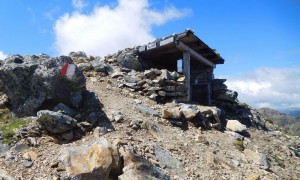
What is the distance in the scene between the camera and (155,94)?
16.2 m

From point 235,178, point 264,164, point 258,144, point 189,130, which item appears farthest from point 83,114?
point 258,144

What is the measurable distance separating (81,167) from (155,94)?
9.04 meters

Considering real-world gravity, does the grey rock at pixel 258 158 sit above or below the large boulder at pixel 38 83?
below

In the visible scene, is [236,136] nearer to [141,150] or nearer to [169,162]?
[169,162]

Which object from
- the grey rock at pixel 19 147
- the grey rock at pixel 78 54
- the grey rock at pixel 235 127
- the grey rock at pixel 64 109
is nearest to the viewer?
the grey rock at pixel 19 147

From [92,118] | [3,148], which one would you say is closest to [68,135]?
[92,118]

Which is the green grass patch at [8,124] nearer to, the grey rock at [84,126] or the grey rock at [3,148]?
the grey rock at [3,148]

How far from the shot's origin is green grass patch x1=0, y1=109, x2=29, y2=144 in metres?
9.30

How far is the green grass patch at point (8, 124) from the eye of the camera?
30.5 feet

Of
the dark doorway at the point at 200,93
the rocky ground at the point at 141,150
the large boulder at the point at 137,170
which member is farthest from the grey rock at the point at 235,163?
the dark doorway at the point at 200,93

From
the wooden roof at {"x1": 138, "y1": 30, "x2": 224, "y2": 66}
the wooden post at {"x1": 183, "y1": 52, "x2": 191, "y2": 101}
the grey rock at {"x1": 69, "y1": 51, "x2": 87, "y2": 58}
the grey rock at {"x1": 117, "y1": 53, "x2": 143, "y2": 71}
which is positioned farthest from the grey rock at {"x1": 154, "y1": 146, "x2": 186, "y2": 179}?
the grey rock at {"x1": 69, "y1": 51, "x2": 87, "y2": 58}

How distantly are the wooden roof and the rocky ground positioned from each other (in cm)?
437

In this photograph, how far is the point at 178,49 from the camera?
1989 cm

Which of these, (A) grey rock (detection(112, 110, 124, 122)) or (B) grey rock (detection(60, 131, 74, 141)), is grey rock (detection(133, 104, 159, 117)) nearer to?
(A) grey rock (detection(112, 110, 124, 122))
